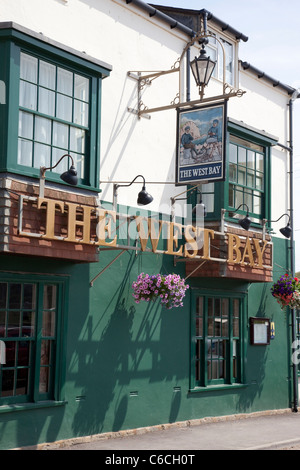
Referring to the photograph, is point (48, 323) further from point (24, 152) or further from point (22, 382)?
point (24, 152)

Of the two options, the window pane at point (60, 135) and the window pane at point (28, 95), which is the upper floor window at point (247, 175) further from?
the window pane at point (28, 95)

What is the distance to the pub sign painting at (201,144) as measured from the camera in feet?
37.7

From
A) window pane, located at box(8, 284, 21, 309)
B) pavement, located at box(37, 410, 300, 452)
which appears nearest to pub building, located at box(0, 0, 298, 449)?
window pane, located at box(8, 284, 21, 309)

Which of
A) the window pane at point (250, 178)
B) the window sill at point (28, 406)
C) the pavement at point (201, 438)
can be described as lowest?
the pavement at point (201, 438)

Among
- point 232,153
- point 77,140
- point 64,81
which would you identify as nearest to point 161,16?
point 232,153

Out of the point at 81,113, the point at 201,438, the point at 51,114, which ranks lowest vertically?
the point at 201,438

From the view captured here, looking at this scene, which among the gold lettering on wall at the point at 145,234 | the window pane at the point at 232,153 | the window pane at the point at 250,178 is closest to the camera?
the gold lettering on wall at the point at 145,234

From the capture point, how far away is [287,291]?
50.3 ft

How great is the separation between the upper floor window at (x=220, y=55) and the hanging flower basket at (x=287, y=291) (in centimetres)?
490

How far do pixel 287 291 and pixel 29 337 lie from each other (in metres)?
7.22

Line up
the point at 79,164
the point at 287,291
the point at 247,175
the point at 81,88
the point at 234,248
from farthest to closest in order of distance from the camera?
the point at 287,291 < the point at 247,175 < the point at 234,248 < the point at 81,88 < the point at 79,164

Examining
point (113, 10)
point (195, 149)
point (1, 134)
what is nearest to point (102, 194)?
point (195, 149)

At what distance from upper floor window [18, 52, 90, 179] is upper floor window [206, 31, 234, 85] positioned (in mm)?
4922

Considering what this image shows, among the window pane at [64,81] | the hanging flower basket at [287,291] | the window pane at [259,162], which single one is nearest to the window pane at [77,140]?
the window pane at [64,81]
